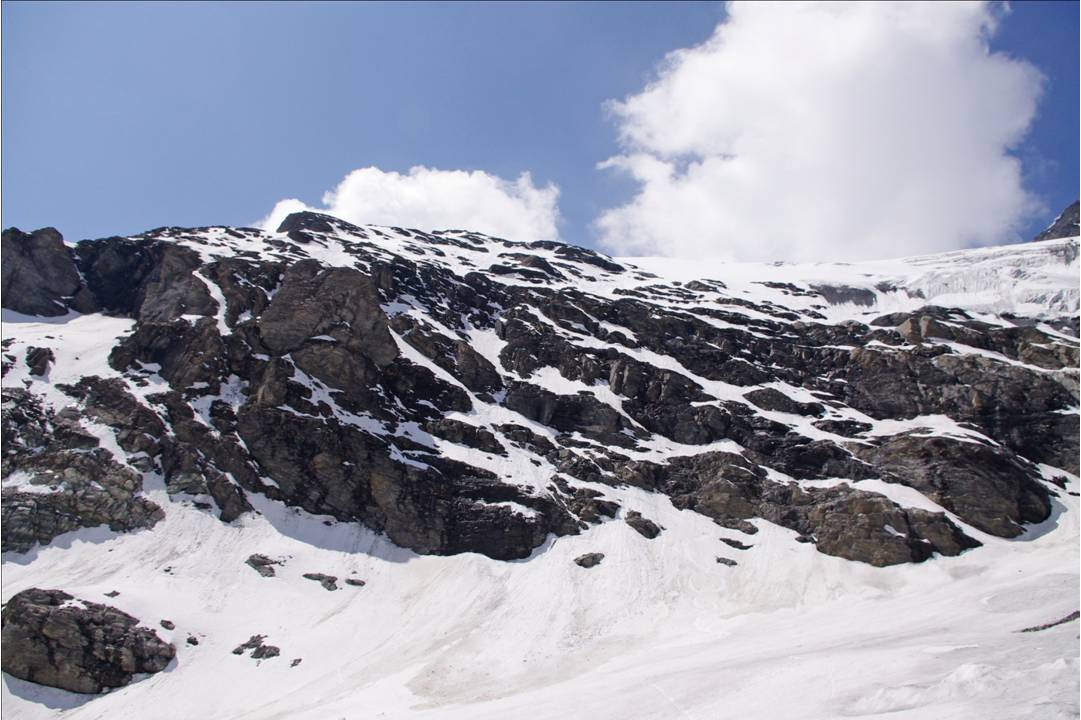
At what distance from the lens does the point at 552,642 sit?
42.0 m

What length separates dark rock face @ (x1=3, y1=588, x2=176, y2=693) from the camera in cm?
3603

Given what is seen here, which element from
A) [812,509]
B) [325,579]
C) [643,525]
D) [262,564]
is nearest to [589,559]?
[643,525]

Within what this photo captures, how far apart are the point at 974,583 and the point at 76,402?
73.6 metres

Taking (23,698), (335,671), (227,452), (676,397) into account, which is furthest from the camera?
(676,397)

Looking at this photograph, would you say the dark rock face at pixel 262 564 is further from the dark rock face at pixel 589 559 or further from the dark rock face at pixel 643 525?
the dark rock face at pixel 643 525

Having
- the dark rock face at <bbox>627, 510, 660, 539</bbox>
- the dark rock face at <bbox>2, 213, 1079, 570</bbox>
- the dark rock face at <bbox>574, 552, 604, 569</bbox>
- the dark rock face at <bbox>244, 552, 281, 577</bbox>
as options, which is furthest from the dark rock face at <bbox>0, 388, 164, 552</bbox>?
the dark rock face at <bbox>627, 510, 660, 539</bbox>

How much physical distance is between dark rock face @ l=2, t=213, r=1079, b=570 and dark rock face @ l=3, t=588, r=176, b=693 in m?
9.11

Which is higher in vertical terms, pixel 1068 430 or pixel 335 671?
pixel 1068 430

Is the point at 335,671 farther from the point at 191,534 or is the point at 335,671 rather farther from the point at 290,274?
the point at 290,274

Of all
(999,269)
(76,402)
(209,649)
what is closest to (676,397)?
(209,649)

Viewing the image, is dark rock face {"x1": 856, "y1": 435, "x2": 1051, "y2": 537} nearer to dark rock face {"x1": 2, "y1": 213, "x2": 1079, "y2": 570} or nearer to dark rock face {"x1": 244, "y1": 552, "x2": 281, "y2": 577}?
dark rock face {"x1": 2, "y1": 213, "x2": 1079, "y2": 570}

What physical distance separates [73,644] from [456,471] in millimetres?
31718

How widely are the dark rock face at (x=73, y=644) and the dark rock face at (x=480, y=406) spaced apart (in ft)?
29.9

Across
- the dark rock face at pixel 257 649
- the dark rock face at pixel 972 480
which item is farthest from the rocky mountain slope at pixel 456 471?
the dark rock face at pixel 972 480
